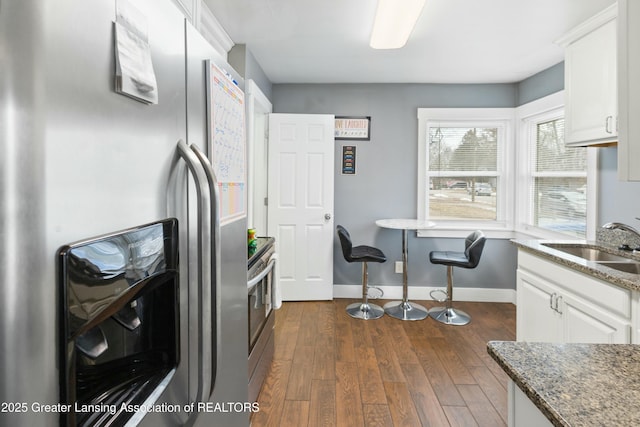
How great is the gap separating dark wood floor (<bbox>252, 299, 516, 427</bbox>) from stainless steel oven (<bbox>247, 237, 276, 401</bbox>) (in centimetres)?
18

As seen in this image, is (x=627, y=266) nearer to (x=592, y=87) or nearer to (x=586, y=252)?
(x=586, y=252)

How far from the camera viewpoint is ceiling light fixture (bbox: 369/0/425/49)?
212 cm

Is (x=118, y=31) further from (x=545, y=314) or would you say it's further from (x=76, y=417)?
(x=545, y=314)

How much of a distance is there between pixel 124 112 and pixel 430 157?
12.7 feet

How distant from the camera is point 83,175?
19.1 inches

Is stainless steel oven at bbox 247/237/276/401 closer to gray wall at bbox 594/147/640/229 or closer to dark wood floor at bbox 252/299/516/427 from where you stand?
dark wood floor at bbox 252/299/516/427

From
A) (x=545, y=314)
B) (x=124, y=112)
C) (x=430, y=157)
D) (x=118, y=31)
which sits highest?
(x=430, y=157)

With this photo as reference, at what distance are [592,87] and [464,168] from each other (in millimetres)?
1783

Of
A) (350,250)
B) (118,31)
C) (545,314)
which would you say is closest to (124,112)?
(118,31)

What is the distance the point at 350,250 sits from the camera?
349 cm

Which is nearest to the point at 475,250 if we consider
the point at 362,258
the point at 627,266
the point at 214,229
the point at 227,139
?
the point at 362,258

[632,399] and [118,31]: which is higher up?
[118,31]

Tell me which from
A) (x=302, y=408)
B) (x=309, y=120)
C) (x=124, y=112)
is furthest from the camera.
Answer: (x=309, y=120)

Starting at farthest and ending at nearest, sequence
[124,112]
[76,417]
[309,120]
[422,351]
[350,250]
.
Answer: [309,120]
[350,250]
[422,351]
[124,112]
[76,417]
